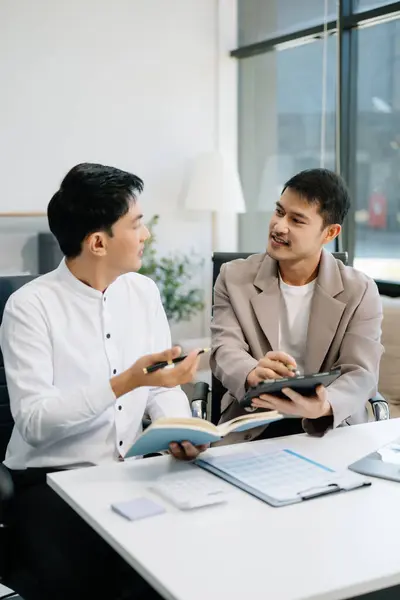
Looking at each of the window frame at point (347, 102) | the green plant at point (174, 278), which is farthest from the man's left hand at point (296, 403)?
the green plant at point (174, 278)

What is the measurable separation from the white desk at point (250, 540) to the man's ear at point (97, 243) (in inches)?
21.4

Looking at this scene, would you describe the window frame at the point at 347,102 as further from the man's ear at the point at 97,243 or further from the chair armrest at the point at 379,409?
the man's ear at the point at 97,243

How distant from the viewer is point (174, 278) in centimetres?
452

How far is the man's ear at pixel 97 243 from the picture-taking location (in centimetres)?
185

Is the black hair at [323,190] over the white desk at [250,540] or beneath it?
over

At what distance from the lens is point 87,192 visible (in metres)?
1.83

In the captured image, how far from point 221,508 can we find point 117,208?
81cm

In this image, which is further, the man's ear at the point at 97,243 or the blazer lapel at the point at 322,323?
the blazer lapel at the point at 322,323

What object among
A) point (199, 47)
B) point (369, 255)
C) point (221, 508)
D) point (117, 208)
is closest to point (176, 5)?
point (199, 47)

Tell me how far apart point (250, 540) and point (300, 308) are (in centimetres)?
116

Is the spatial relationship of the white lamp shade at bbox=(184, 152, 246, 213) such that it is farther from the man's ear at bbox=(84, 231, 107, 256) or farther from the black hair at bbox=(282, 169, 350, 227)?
the man's ear at bbox=(84, 231, 107, 256)

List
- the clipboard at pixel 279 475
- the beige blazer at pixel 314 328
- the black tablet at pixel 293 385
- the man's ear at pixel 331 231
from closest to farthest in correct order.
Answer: the clipboard at pixel 279 475 < the black tablet at pixel 293 385 < the beige blazer at pixel 314 328 < the man's ear at pixel 331 231

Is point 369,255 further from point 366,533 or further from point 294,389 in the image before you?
point 366,533

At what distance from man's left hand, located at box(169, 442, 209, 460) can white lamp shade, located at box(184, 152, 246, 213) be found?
290 cm
